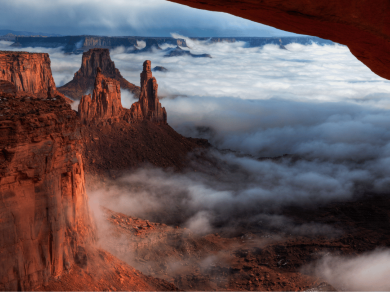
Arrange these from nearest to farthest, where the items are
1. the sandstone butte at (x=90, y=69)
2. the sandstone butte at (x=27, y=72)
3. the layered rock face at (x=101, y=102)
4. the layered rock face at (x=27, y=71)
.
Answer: the layered rock face at (x=101, y=102)
the sandstone butte at (x=27, y=72)
the layered rock face at (x=27, y=71)
the sandstone butte at (x=90, y=69)

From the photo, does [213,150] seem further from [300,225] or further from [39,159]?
[39,159]

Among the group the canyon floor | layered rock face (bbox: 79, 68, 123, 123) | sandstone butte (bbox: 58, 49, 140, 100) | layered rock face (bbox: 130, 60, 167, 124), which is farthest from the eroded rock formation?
the canyon floor

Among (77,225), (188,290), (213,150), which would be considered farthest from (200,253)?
(213,150)

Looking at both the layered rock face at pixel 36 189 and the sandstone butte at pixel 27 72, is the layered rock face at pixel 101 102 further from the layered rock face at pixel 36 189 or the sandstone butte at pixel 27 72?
the layered rock face at pixel 36 189

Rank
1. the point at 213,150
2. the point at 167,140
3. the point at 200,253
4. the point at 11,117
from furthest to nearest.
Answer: the point at 213,150 → the point at 167,140 → the point at 200,253 → the point at 11,117

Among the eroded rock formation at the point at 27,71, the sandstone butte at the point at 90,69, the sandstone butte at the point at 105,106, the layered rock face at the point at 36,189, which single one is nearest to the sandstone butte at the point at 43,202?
the layered rock face at the point at 36,189

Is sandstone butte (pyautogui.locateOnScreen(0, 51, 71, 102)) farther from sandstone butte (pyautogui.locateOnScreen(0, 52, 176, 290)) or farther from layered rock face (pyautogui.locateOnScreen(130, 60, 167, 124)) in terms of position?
sandstone butte (pyautogui.locateOnScreen(0, 52, 176, 290))
